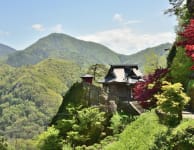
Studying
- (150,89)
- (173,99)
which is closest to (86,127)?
(150,89)

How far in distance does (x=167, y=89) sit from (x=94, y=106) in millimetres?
16998

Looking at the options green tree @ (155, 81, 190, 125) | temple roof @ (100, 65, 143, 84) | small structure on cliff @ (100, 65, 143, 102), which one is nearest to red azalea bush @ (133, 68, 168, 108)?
green tree @ (155, 81, 190, 125)

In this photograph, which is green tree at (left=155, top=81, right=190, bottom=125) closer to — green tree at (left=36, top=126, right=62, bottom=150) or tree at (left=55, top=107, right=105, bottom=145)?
tree at (left=55, top=107, right=105, bottom=145)

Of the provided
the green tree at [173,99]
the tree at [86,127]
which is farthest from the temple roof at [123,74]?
the green tree at [173,99]

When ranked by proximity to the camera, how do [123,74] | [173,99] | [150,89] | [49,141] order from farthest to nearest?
[123,74] → [49,141] → [150,89] → [173,99]

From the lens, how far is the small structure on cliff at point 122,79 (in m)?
47.2

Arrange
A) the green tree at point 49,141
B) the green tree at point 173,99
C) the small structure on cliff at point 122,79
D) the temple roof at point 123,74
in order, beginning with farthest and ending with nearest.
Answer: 1. the temple roof at point 123,74
2. the small structure on cliff at point 122,79
3. the green tree at point 49,141
4. the green tree at point 173,99

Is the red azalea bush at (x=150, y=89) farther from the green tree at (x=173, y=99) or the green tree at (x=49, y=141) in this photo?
the green tree at (x=49, y=141)

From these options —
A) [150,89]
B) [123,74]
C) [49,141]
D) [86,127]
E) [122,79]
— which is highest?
[123,74]

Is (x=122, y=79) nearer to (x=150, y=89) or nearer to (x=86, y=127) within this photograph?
(x=86, y=127)

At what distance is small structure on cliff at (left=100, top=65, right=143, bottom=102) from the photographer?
4722 centimetres

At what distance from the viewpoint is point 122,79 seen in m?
47.8

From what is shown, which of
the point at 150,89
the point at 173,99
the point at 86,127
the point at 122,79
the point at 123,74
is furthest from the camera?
the point at 123,74

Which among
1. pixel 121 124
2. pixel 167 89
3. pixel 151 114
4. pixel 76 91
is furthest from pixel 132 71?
pixel 167 89
